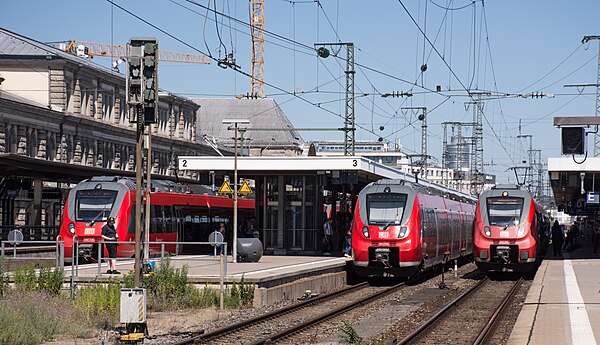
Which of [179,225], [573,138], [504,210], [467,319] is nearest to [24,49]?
[179,225]

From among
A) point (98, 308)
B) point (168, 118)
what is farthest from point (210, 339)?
point (168, 118)

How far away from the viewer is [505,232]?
32062 mm

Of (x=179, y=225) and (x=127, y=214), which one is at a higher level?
(x=127, y=214)

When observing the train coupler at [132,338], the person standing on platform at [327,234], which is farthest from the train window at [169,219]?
the train coupler at [132,338]

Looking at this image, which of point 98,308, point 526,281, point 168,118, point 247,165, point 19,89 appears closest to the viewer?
point 98,308

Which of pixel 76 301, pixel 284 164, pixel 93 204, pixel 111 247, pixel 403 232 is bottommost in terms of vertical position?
pixel 76 301

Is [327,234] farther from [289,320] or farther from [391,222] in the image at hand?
[289,320]

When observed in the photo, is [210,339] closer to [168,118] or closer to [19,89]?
[19,89]

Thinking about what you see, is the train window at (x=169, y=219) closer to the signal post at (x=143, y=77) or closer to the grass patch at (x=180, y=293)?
the grass patch at (x=180, y=293)

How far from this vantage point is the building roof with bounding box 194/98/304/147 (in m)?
116

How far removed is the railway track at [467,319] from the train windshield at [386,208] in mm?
3077

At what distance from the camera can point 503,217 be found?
32375mm

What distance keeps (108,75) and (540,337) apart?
62.6 metres

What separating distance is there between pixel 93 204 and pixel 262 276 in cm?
1116
